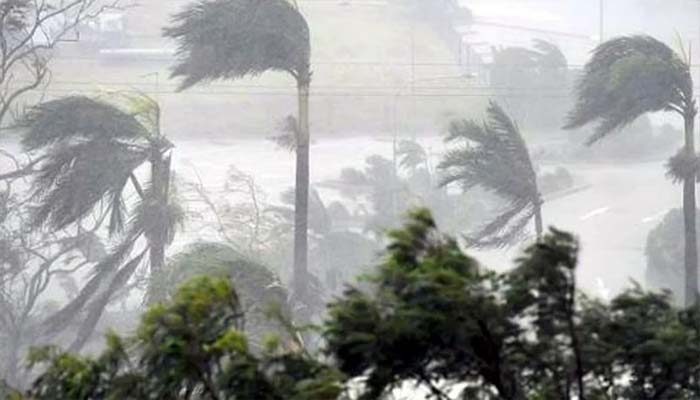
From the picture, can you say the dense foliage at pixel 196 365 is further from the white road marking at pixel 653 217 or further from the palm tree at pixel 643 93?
the white road marking at pixel 653 217

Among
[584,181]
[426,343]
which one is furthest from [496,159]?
[426,343]

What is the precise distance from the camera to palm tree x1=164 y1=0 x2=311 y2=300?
11312mm

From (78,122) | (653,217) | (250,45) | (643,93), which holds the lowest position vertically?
(653,217)

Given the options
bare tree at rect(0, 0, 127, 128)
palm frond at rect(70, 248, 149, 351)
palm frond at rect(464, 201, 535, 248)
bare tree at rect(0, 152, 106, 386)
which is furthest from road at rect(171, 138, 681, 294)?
palm frond at rect(70, 248, 149, 351)

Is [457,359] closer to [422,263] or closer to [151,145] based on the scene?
[422,263]

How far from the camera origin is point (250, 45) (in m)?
11.3

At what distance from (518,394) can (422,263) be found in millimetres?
498

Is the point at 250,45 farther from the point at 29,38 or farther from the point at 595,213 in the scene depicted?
the point at 595,213

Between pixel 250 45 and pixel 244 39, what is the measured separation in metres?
0.06

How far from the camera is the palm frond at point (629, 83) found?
36.0ft

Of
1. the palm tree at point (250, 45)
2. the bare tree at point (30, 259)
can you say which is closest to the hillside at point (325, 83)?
the palm tree at point (250, 45)

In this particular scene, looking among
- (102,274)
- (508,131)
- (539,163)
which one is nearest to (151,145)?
(102,274)

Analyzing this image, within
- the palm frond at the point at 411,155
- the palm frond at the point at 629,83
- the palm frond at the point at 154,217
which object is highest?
the palm frond at the point at 629,83

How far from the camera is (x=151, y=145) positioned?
11.3 m
